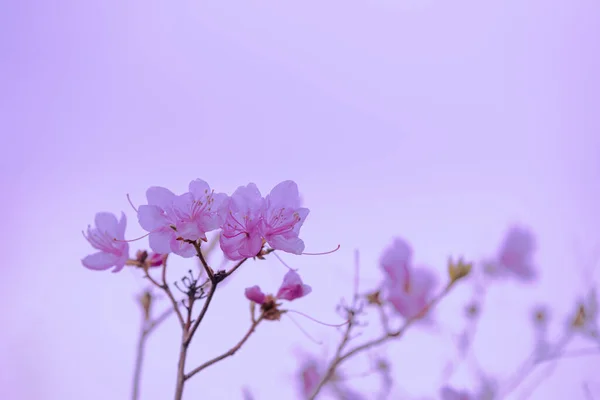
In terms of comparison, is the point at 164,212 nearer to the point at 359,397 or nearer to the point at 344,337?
the point at 344,337

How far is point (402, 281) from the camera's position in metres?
2.88

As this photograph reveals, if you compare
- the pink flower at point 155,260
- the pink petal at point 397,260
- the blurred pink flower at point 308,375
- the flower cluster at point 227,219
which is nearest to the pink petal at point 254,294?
the flower cluster at point 227,219

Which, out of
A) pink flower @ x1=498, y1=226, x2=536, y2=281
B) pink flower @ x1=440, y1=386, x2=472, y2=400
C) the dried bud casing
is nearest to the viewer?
the dried bud casing

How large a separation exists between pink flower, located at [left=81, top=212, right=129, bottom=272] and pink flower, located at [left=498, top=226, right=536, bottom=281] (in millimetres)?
3512

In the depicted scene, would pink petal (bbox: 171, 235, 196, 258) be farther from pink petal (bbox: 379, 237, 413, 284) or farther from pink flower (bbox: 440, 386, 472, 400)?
pink flower (bbox: 440, 386, 472, 400)

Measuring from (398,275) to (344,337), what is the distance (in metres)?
0.80

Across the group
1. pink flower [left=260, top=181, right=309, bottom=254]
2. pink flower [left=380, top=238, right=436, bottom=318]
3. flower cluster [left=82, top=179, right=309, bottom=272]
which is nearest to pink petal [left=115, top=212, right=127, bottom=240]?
flower cluster [left=82, top=179, right=309, bottom=272]

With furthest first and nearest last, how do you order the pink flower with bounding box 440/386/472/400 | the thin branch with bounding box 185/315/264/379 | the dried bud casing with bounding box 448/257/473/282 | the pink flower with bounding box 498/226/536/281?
the pink flower with bounding box 498/226/536/281 < the pink flower with bounding box 440/386/472/400 < the dried bud casing with bounding box 448/257/473/282 < the thin branch with bounding box 185/315/264/379

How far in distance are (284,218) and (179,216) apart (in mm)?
313

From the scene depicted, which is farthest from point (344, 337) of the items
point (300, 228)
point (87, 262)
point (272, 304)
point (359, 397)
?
point (359, 397)

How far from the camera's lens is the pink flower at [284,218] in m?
1.64

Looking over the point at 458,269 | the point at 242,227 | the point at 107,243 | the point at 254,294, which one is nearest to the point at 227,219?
the point at 242,227

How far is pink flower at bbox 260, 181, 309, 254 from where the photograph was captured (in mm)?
1640

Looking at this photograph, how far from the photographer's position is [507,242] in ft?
15.7
